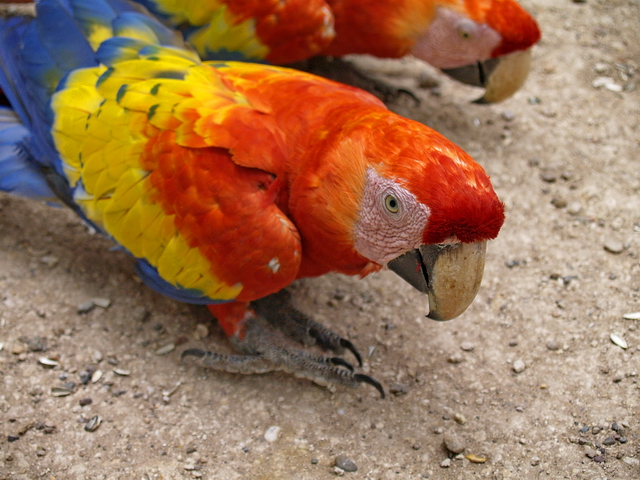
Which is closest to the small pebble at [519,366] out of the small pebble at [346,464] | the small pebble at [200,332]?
the small pebble at [346,464]

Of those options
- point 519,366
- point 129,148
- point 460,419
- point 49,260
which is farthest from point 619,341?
point 49,260

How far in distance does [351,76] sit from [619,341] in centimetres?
227

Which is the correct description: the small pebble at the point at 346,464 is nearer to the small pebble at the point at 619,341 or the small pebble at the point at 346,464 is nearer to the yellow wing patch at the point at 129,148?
the yellow wing patch at the point at 129,148

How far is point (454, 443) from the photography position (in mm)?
2160

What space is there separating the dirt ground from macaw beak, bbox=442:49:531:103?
423 mm

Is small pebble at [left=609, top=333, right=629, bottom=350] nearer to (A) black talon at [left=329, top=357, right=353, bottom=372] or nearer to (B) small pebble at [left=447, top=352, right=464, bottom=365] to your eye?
(B) small pebble at [left=447, top=352, right=464, bottom=365]

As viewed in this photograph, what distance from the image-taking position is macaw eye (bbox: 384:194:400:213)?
1847 millimetres

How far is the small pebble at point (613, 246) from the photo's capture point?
2.90 m

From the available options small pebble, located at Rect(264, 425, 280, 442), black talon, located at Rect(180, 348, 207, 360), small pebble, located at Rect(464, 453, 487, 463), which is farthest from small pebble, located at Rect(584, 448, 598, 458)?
black talon, located at Rect(180, 348, 207, 360)

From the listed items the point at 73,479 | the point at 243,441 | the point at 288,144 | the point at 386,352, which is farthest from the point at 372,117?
the point at 73,479

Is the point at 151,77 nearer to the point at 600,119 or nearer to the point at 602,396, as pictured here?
the point at 602,396

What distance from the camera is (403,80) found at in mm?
3934

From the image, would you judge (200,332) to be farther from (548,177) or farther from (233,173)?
(548,177)

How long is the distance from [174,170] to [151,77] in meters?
0.45
